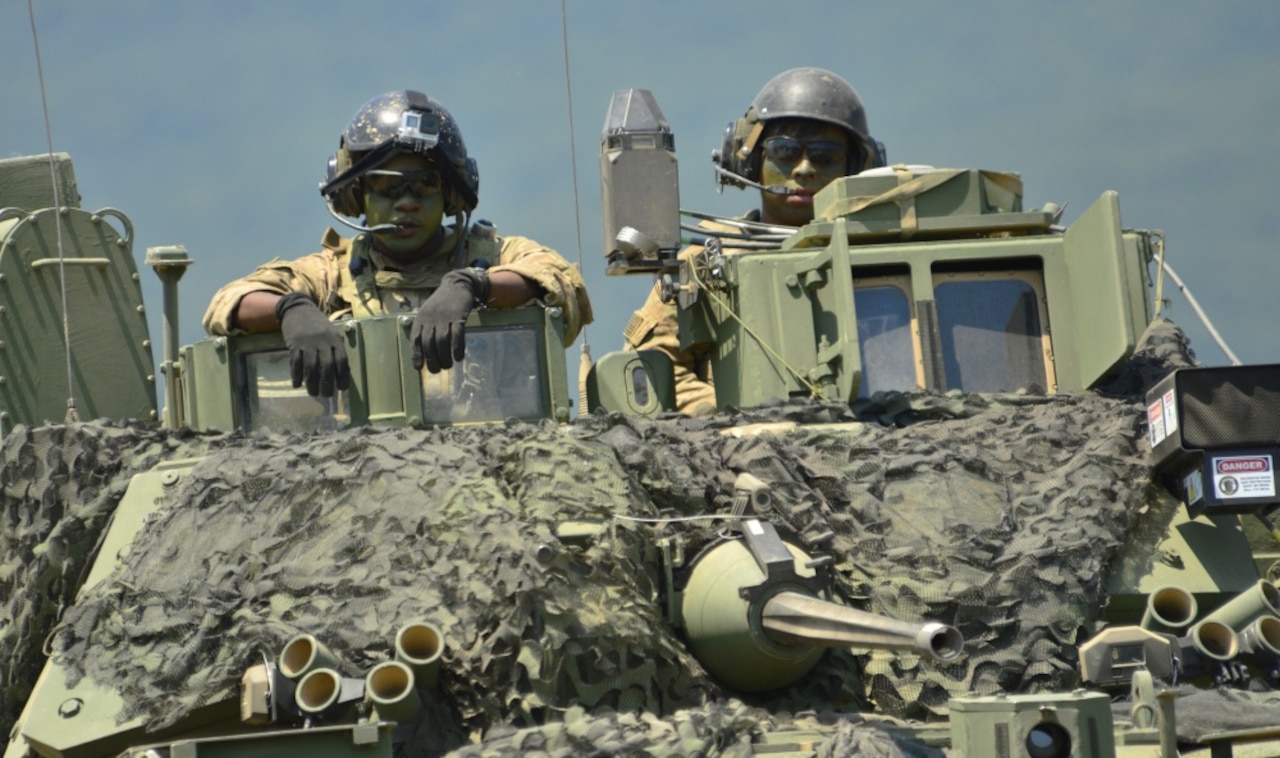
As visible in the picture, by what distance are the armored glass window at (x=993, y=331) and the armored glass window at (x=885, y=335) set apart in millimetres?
172

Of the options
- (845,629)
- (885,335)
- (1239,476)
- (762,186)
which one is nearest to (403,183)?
(885,335)

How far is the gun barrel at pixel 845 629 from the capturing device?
26.7 feet

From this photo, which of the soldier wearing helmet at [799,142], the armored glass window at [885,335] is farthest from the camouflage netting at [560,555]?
the soldier wearing helmet at [799,142]

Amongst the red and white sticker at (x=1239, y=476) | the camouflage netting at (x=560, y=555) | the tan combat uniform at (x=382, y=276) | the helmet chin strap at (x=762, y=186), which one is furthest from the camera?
the helmet chin strap at (x=762, y=186)

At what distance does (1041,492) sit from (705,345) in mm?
3115

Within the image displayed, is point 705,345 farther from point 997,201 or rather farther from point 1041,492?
point 1041,492

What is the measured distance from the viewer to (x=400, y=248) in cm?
1341

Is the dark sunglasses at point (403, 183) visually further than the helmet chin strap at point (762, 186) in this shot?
No

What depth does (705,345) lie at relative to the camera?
1336 centimetres

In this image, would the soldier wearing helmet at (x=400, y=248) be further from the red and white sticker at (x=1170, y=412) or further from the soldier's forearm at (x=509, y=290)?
the red and white sticker at (x=1170, y=412)

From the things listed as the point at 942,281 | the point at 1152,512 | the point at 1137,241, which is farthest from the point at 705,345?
the point at 1152,512

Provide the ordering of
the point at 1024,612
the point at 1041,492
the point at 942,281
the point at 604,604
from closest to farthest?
1. the point at 604,604
2. the point at 1024,612
3. the point at 1041,492
4. the point at 942,281

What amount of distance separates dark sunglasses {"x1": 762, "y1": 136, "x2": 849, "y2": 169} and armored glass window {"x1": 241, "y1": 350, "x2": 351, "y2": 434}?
4.77 metres

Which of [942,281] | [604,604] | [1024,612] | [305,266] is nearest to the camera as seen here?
[604,604]
